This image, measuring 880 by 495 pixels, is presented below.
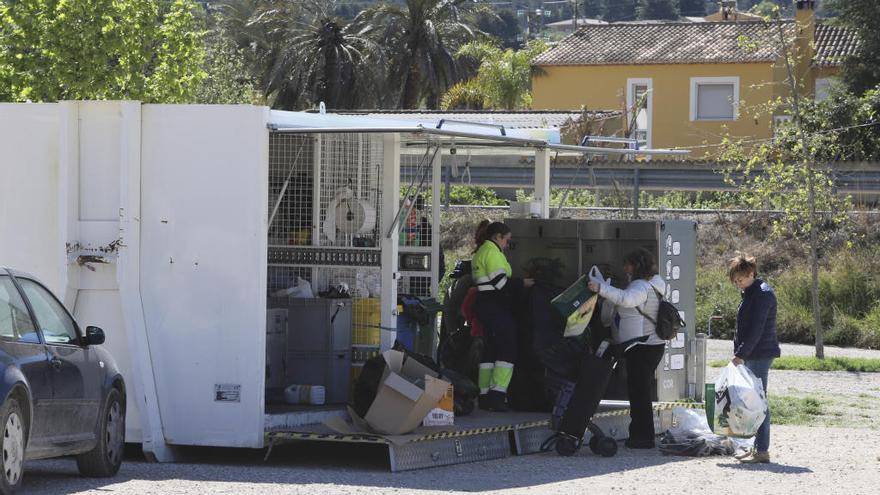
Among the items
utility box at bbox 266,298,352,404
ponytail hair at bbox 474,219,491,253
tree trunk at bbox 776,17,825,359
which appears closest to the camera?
utility box at bbox 266,298,352,404

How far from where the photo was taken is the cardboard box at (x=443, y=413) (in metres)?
11.5

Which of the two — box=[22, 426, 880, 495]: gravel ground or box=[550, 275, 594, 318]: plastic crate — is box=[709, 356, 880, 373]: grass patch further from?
box=[550, 275, 594, 318]: plastic crate

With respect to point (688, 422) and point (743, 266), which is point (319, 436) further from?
point (743, 266)

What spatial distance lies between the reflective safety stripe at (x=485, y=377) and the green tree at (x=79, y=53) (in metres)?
11.2

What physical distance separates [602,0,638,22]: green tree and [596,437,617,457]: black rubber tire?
12589 cm

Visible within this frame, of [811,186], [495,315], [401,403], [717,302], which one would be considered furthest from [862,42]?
[401,403]

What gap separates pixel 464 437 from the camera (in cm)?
1156

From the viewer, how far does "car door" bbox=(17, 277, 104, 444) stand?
938 cm

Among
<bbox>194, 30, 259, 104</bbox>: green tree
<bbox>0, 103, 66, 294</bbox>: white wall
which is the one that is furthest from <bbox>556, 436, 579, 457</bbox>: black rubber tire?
<bbox>194, 30, 259, 104</bbox>: green tree

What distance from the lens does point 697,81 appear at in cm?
5059

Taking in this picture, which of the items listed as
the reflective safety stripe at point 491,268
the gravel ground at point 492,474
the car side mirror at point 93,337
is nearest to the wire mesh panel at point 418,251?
the reflective safety stripe at point 491,268

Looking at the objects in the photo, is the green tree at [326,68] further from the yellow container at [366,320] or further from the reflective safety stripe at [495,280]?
the yellow container at [366,320]

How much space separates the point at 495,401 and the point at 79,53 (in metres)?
12.1

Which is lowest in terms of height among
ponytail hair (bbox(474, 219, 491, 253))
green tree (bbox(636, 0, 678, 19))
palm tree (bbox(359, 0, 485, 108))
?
ponytail hair (bbox(474, 219, 491, 253))
